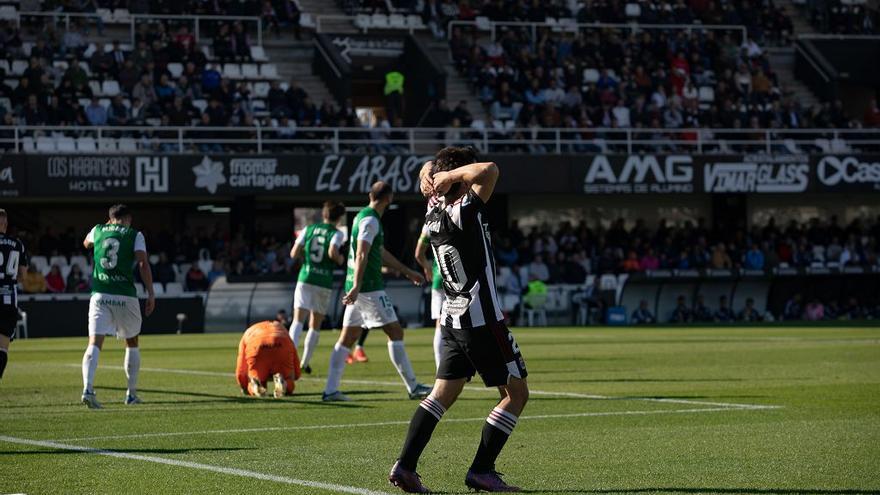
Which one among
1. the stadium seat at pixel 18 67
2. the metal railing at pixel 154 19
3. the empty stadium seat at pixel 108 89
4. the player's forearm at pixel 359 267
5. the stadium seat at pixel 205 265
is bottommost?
the stadium seat at pixel 205 265

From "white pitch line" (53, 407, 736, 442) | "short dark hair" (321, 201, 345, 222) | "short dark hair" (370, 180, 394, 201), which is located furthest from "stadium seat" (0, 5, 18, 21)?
"white pitch line" (53, 407, 736, 442)

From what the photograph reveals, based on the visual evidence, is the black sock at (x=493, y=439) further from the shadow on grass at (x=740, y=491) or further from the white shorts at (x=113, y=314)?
the white shorts at (x=113, y=314)

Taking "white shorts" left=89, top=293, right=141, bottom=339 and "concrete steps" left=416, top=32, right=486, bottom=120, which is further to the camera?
"concrete steps" left=416, top=32, right=486, bottom=120

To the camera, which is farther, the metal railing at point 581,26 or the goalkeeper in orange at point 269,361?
the metal railing at point 581,26

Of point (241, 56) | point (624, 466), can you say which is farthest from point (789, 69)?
point (624, 466)

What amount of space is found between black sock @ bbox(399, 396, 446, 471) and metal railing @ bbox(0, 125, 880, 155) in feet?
94.4

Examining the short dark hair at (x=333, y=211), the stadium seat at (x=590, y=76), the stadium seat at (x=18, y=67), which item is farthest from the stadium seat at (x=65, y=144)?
the short dark hair at (x=333, y=211)

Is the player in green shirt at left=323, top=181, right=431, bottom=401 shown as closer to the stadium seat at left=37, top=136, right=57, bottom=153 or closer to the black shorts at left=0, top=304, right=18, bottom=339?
the black shorts at left=0, top=304, right=18, bottom=339

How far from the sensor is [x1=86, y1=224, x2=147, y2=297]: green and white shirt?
14.7 metres

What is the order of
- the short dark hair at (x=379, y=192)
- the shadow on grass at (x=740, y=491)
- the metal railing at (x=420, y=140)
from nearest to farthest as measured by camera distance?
the shadow on grass at (x=740, y=491)
the short dark hair at (x=379, y=192)
the metal railing at (x=420, y=140)

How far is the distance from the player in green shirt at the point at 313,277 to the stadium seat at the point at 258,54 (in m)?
25.6

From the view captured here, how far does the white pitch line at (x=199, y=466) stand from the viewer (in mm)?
8359

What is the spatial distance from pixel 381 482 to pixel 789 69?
147ft

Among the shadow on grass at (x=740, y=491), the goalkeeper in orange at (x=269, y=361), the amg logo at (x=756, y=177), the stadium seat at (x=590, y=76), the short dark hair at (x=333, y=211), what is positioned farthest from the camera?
the stadium seat at (x=590, y=76)
